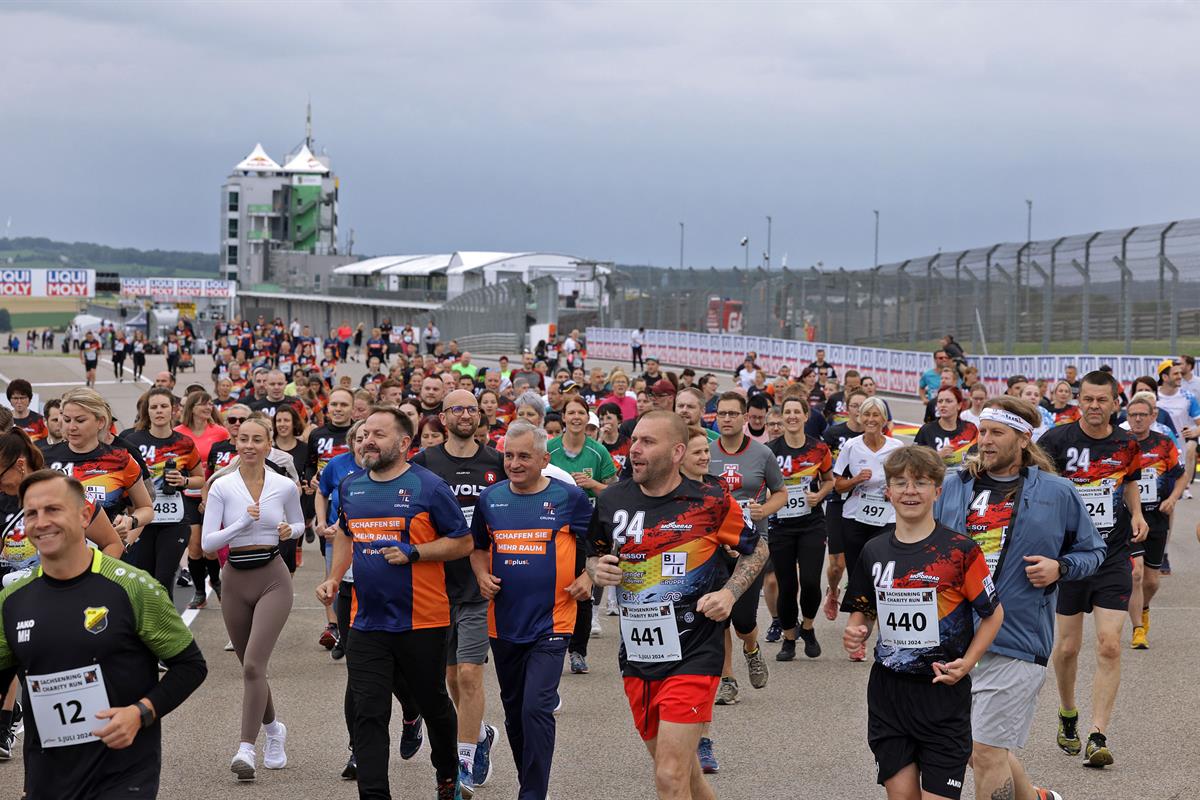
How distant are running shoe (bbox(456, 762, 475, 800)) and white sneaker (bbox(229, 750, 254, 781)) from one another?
1098 mm

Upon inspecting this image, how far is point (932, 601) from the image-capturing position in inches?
220

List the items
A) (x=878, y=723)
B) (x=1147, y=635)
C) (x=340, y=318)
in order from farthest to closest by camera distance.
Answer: (x=340, y=318) → (x=1147, y=635) → (x=878, y=723)

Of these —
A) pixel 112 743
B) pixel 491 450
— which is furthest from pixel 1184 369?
pixel 112 743

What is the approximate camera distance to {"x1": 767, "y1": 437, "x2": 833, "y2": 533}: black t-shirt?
10852mm

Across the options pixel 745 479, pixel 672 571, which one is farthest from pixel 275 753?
pixel 745 479

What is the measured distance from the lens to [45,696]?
4.61m

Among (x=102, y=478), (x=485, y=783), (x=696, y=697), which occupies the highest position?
(x=102, y=478)

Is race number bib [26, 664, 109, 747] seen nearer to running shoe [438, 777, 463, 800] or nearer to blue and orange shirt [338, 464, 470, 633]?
blue and orange shirt [338, 464, 470, 633]

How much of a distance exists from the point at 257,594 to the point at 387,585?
1.52 meters

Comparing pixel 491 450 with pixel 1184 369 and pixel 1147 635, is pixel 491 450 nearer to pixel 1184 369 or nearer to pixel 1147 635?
pixel 1147 635

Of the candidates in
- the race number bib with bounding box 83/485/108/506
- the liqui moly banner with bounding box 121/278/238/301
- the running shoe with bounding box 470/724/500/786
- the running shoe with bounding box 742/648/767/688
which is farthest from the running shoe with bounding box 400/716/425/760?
the liqui moly banner with bounding box 121/278/238/301

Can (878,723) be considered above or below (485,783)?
above

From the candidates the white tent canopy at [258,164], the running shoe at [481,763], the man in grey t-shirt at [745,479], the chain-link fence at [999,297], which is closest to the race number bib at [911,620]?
the running shoe at [481,763]

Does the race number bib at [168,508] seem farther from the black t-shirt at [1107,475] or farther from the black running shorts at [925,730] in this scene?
the black running shorts at [925,730]
